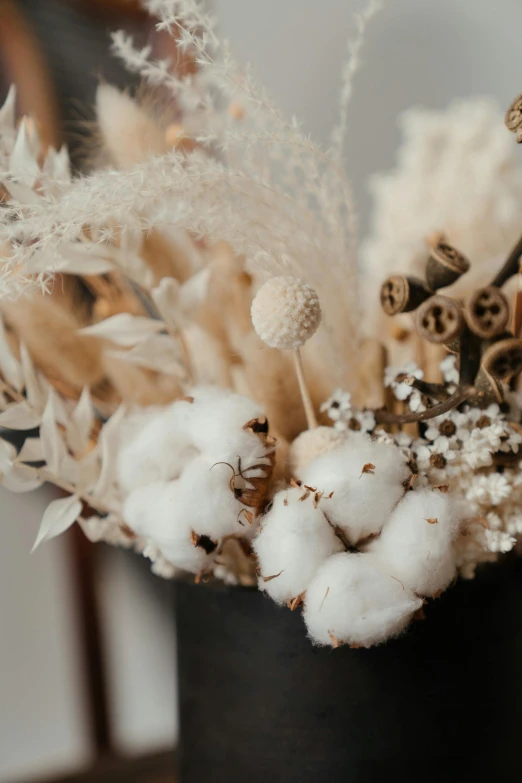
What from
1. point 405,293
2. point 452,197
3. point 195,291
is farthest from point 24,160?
point 452,197

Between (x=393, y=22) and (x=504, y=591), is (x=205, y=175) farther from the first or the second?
(x=393, y=22)

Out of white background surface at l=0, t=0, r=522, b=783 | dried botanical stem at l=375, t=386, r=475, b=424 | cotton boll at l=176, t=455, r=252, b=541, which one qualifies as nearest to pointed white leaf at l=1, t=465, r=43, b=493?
cotton boll at l=176, t=455, r=252, b=541

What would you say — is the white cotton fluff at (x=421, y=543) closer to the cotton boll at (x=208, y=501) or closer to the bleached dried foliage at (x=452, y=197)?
the cotton boll at (x=208, y=501)

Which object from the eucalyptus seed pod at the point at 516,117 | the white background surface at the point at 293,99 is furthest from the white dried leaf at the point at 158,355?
the white background surface at the point at 293,99

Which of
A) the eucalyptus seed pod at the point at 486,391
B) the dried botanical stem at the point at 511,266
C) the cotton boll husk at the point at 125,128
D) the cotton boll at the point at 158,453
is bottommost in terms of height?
the cotton boll at the point at 158,453

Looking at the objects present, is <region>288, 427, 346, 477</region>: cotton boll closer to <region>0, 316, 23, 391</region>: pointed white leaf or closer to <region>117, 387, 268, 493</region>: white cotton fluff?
<region>117, 387, 268, 493</region>: white cotton fluff

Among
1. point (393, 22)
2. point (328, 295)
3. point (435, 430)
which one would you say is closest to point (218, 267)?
point (328, 295)

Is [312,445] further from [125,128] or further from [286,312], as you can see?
[125,128]
